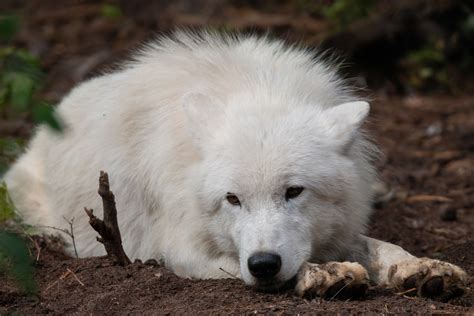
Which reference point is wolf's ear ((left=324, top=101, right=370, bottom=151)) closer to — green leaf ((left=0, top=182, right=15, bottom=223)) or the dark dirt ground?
the dark dirt ground

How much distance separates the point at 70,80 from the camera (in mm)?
11219

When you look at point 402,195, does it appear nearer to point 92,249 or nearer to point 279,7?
point 92,249

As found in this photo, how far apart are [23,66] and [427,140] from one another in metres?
7.15

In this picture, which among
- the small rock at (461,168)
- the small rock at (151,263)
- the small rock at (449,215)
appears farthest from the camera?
the small rock at (461,168)

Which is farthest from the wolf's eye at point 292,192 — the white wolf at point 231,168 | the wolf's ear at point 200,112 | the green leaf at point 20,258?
the green leaf at point 20,258

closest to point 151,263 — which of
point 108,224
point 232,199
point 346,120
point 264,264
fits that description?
point 108,224

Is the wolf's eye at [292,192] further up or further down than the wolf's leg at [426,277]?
further up

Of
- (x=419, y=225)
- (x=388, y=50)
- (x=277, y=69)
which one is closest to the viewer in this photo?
(x=277, y=69)

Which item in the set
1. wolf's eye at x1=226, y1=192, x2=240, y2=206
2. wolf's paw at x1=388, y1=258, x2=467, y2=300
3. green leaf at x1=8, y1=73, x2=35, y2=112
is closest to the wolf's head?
wolf's eye at x1=226, y1=192, x2=240, y2=206

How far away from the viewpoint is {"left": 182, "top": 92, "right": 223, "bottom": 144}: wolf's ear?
4922 millimetres

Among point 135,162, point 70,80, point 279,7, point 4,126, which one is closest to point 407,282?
point 135,162

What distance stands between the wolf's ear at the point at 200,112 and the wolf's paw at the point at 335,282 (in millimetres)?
1090

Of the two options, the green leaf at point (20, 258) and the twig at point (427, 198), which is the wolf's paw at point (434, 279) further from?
the twig at point (427, 198)

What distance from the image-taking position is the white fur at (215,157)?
14.9 feet
